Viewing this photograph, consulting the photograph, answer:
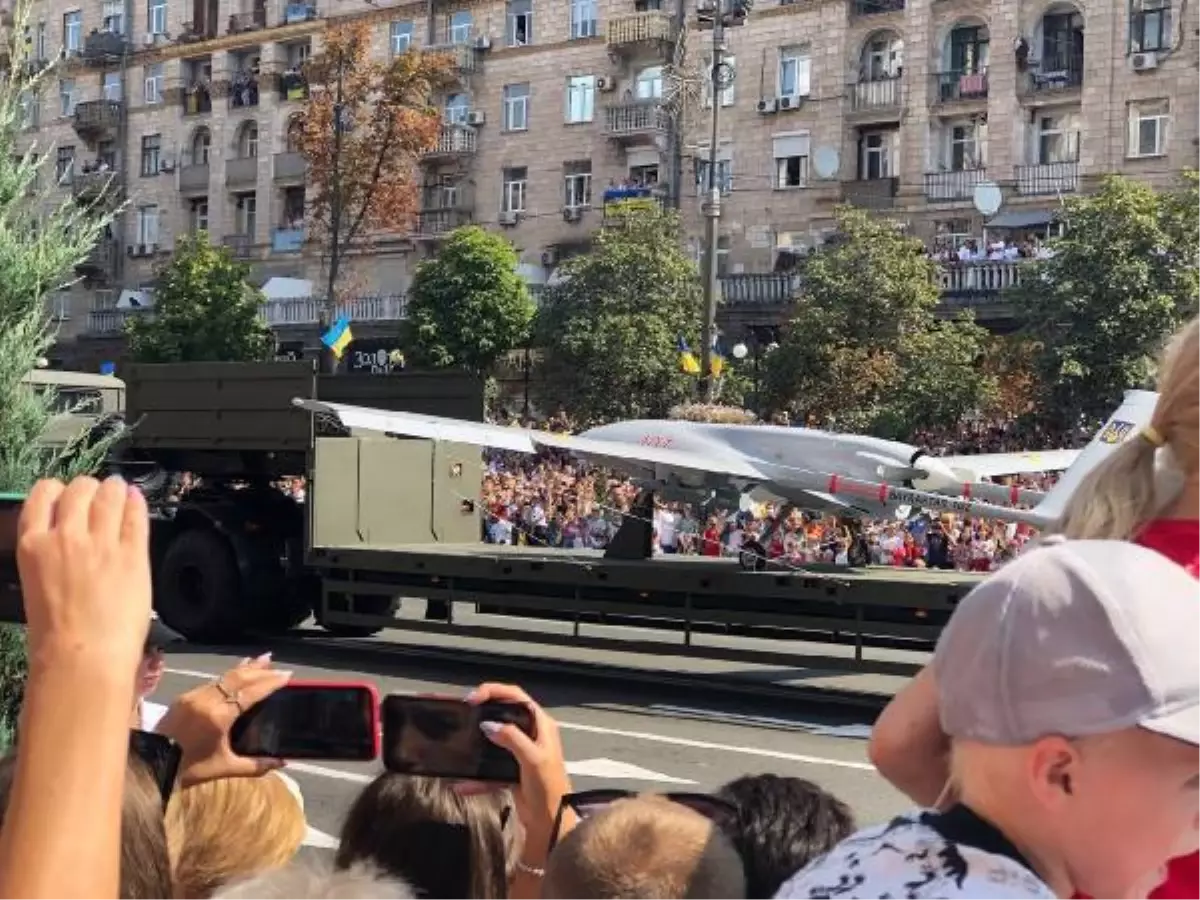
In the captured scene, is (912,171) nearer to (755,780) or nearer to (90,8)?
(90,8)

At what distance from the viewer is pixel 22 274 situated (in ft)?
16.1

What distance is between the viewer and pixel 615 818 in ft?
8.04

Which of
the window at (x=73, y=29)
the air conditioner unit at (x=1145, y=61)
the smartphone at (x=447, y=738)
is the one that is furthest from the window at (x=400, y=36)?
the smartphone at (x=447, y=738)

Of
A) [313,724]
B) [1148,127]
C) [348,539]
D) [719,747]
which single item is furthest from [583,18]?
[313,724]

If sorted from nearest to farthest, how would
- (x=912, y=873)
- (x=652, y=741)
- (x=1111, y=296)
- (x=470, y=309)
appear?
(x=912, y=873) → (x=652, y=741) → (x=1111, y=296) → (x=470, y=309)

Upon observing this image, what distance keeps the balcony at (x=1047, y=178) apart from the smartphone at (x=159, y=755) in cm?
3585

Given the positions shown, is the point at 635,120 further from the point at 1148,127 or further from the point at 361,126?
the point at 1148,127

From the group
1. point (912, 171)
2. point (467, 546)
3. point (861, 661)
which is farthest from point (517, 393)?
point (861, 661)

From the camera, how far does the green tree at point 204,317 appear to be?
42.3m

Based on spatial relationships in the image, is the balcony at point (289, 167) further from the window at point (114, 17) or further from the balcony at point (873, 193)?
the balcony at point (873, 193)

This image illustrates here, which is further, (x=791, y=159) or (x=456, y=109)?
(x=456, y=109)

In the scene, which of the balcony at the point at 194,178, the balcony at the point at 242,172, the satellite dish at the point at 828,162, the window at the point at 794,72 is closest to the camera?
the satellite dish at the point at 828,162

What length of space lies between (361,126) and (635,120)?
740 centimetres

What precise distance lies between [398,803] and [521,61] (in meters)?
45.6
